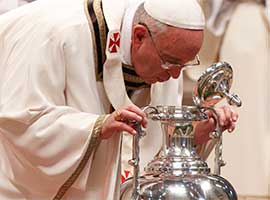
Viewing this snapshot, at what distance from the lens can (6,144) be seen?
205cm

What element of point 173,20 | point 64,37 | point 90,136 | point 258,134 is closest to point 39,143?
point 90,136

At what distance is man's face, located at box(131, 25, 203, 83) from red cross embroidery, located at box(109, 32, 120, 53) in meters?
0.04

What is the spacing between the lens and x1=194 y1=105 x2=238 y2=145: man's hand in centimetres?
197

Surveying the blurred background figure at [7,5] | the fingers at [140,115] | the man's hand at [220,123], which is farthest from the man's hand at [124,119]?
the blurred background figure at [7,5]

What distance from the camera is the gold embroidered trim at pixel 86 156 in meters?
1.91

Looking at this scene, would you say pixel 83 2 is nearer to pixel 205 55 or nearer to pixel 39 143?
pixel 39 143

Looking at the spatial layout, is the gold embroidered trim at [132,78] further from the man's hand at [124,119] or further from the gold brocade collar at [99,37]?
the man's hand at [124,119]

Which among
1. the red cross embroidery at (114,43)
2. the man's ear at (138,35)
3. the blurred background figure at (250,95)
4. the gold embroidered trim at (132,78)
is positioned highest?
the man's ear at (138,35)

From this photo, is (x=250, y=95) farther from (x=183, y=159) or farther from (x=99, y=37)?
(x=183, y=159)

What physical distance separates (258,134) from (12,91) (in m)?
1.49

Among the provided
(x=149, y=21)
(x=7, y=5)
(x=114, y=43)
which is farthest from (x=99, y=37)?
(x=7, y=5)

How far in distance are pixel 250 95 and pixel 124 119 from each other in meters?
1.57

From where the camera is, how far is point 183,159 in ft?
5.96

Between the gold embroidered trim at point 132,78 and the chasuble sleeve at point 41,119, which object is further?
the gold embroidered trim at point 132,78
